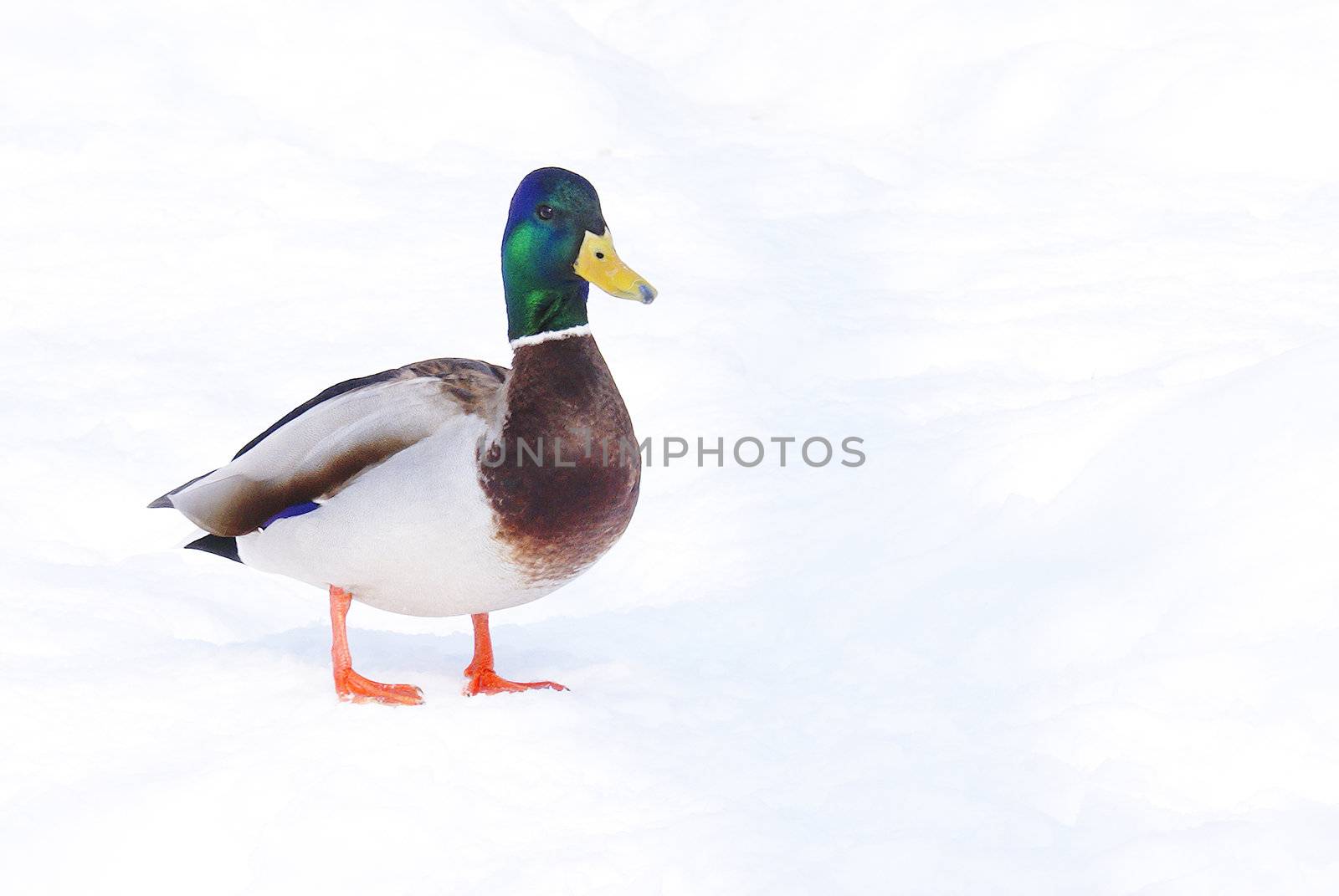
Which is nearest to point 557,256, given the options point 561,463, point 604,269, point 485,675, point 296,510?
point 604,269

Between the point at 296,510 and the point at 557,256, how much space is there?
78 centimetres

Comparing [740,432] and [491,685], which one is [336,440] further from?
[740,432]

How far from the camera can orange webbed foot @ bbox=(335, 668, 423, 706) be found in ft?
10.4

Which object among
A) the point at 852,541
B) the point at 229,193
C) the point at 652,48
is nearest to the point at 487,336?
the point at 229,193

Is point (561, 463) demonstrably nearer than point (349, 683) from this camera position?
Yes

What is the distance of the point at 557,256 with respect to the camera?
3.14 meters

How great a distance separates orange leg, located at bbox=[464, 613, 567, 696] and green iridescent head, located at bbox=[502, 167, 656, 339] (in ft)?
2.22

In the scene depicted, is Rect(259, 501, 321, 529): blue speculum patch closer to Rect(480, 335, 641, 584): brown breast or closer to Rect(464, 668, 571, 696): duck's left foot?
Rect(480, 335, 641, 584): brown breast

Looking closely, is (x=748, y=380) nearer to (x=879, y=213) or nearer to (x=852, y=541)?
(x=852, y=541)

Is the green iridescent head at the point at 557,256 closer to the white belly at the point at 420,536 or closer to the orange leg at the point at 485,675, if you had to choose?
the white belly at the point at 420,536

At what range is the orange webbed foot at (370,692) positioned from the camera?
3166 millimetres

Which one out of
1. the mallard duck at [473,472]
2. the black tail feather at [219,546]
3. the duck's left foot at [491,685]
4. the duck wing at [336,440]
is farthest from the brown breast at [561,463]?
the black tail feather at [219,546]

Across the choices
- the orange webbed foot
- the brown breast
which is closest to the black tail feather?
the orange webbed foot

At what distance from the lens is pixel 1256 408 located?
3.73 metres
